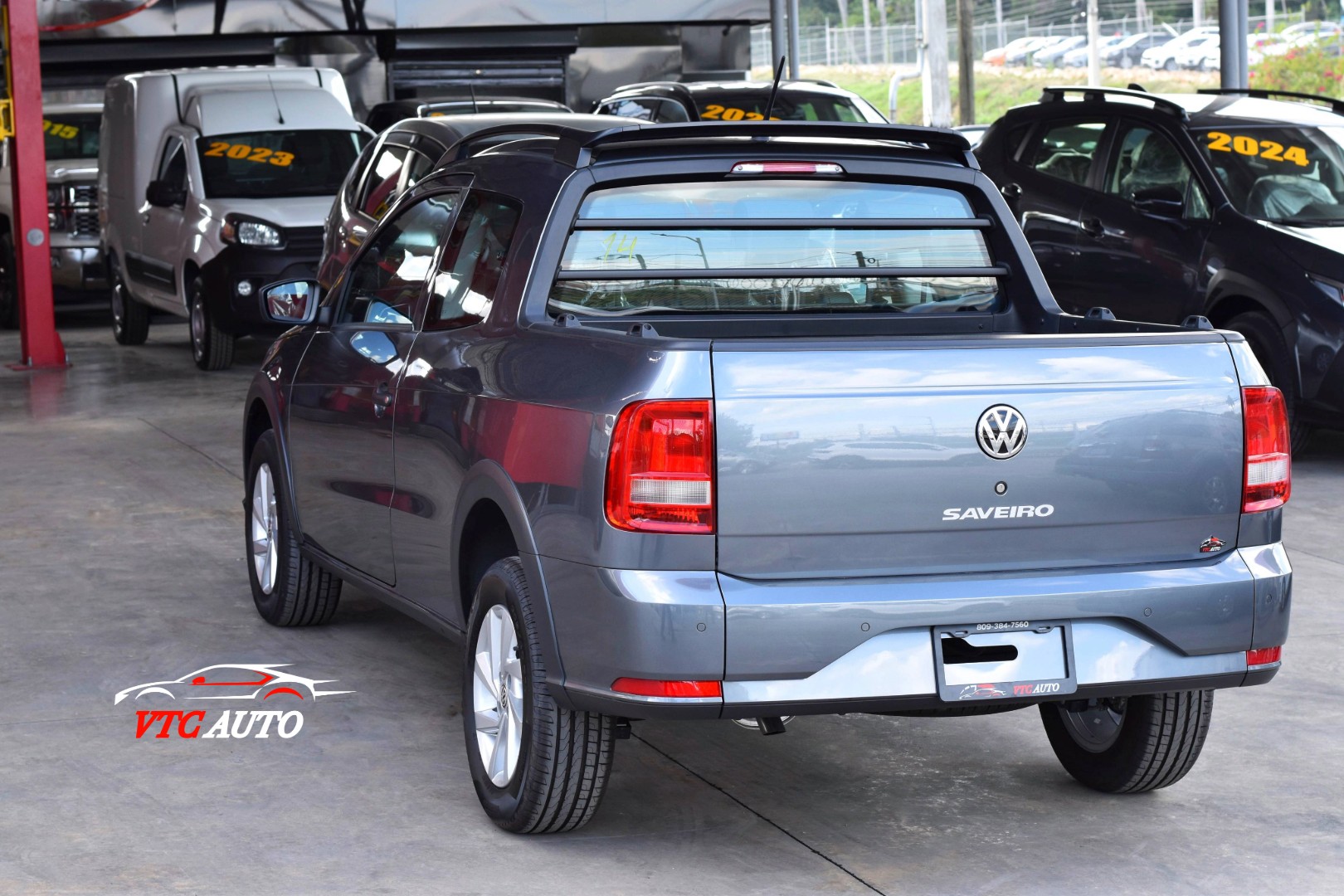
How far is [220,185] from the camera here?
15.2 meters

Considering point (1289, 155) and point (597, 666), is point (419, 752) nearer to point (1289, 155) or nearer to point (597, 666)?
point (597, 666)

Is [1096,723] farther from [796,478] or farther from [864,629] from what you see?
[796,478]

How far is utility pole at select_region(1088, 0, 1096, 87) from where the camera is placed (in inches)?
2165

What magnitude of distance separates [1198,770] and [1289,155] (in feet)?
21.5

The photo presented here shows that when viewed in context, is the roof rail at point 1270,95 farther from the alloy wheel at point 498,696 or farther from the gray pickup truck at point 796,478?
the alloy wheel at point 498,696

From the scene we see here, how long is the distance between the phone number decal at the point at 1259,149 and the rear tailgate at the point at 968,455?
691cm

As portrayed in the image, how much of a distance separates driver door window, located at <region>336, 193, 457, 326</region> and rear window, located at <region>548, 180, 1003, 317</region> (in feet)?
2.44

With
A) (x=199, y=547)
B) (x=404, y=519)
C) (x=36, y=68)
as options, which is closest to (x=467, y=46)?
(x=36, y=68)

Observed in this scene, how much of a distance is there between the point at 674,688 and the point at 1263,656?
1.44m

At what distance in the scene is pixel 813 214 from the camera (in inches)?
204

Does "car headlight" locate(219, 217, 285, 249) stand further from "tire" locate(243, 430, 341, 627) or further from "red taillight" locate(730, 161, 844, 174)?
"red taillight" locate(730, 161, 844, 174)

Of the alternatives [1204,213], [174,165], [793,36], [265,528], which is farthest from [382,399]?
[793,36]

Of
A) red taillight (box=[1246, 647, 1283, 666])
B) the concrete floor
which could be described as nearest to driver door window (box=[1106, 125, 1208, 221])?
the concrete floor
